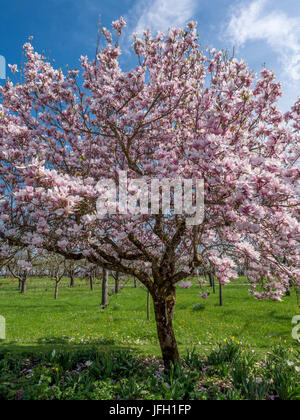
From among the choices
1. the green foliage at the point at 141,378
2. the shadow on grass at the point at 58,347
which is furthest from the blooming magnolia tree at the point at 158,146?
the shadow on grass at the point at 58,347

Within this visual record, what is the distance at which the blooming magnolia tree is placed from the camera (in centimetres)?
529

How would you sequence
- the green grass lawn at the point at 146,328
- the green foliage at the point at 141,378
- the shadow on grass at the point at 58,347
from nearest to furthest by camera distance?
the green foliage at the point at 141,378
the shadow on grass at the point at 58,347
the green grass lawn at the point at 146,328

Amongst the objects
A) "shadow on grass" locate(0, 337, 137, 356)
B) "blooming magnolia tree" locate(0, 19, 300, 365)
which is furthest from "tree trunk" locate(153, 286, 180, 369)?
"shadow on grass" locate(0, 337, 137, 356)

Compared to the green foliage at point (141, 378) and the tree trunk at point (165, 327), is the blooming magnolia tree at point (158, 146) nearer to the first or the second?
the tree trunk at point (165, 327)

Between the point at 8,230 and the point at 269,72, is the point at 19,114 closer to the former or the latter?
the point at 8,230

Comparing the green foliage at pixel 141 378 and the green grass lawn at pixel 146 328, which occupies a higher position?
the green foliage at pixel 141 378

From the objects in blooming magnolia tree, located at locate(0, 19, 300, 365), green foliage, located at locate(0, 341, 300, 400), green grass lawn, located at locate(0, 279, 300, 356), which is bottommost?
green grass lawn, located at locate(0, 279, 300, 356)

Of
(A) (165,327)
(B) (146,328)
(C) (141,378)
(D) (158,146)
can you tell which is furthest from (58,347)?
(D) (158,146)

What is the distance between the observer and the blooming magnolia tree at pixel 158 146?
5.29 m

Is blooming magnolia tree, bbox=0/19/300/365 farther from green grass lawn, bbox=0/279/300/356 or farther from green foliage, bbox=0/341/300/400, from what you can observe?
green grass lawn, bbox=0/279/300/356

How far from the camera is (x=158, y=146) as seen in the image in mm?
7535

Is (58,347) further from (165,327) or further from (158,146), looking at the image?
(158,146)

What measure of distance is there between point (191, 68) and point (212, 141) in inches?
157
